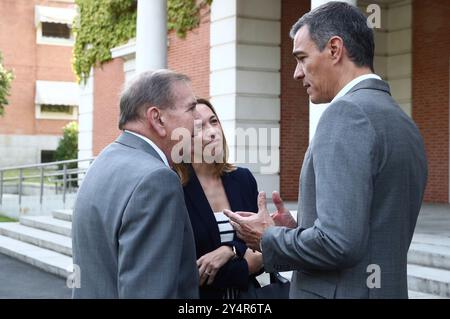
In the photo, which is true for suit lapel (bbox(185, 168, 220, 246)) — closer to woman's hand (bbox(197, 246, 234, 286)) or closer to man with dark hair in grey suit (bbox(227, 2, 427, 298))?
woman's hand (bbox(197, 246, 234, 286))

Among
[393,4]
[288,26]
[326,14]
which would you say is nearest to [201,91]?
[288,26]

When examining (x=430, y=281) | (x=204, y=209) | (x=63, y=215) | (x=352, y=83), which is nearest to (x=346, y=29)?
(x=352, y=83)

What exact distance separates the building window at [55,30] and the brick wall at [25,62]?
2.18 ft

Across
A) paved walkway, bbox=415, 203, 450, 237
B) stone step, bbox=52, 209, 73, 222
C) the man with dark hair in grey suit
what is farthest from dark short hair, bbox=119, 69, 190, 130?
stone step, bbox=52, 209, 73, 222

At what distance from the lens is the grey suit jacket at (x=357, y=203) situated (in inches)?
87.1

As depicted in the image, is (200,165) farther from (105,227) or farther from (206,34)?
(206,34)

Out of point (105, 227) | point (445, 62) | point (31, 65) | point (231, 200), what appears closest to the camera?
point (105, 227)

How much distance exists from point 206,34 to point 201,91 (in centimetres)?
122

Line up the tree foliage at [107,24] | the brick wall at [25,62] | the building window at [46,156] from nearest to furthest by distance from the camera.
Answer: the tree foliage at [107,24]
the brick wall at [25,62]
the building window at [46,156]

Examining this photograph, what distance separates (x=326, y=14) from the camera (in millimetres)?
2451

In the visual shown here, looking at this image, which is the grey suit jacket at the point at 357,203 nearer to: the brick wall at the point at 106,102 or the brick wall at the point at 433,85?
the brick wall at the point at 433,85

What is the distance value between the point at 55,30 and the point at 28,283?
1333 inches

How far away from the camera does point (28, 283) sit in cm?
998

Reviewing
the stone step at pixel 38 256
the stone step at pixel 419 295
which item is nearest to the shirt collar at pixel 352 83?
the stone step at pixel 419 295
